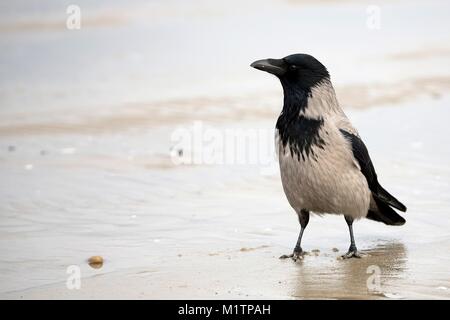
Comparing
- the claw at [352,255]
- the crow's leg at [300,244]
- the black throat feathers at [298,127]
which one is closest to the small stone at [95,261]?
the crow's leg at [300,244]

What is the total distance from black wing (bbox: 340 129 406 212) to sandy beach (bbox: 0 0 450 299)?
0.29 meters

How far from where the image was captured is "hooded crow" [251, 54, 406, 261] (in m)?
6.84

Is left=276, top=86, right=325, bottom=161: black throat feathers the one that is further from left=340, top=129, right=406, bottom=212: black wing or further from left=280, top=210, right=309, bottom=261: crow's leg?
left=280, top=210, right=309, bottom=261: crow's leg

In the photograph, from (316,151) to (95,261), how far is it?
1.70 metres

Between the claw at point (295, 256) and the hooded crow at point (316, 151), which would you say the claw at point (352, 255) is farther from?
the claw at point (295, 256)

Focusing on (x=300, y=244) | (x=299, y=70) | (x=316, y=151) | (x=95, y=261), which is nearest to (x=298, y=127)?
(x=316, y=151)

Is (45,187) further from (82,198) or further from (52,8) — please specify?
(52,8)

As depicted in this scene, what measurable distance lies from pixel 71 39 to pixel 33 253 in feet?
38.3

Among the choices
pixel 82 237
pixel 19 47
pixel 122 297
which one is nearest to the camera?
pixel 122 297

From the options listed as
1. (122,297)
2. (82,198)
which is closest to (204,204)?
(82,198)

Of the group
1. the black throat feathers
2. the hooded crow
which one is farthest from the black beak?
the black throat feathers

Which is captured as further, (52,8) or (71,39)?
(52,8)

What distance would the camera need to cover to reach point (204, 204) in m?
8.59

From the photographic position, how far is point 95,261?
22.3ft
